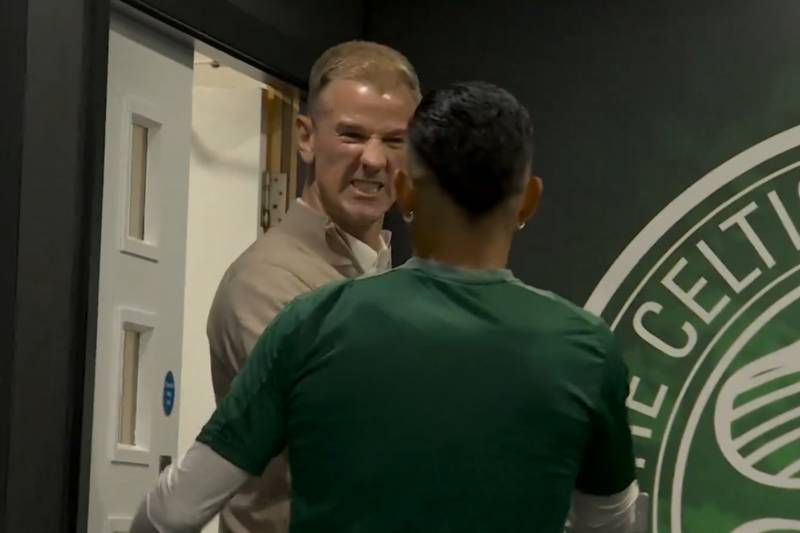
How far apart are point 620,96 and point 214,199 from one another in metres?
1.09

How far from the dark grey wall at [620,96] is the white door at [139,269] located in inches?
36.6

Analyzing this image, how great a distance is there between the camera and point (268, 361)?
1.25 m

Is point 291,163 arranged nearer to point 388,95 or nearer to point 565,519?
point 388,95

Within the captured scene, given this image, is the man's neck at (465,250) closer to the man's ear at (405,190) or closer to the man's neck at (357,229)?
the man's ear at (405,190)

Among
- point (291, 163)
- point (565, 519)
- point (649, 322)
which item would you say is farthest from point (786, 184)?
point (565, 519)

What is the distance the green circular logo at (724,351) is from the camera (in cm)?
336

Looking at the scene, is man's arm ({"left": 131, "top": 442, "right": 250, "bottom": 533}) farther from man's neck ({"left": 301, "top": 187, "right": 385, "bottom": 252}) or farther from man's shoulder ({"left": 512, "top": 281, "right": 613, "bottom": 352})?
man's neck ({"left": 301, "top": 187, "right": 385, "bottom": 252})

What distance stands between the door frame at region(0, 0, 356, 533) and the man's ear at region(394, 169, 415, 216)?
3.76 ft

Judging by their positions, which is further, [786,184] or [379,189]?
[786,184]

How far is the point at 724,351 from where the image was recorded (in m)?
3.42

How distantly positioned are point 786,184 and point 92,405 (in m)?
1.84

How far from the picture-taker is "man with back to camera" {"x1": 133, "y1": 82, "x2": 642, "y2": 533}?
4.01ft

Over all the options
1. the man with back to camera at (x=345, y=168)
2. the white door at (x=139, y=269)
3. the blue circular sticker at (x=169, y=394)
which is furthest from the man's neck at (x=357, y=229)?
the blue circular sticker at (x=169, y=394)

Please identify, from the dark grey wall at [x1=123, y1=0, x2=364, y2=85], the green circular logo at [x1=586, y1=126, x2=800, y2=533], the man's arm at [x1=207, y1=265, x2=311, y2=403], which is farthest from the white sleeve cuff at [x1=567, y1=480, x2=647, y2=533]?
the green circular logo at [x1=586, y1=126, x2=800, y2=533]
